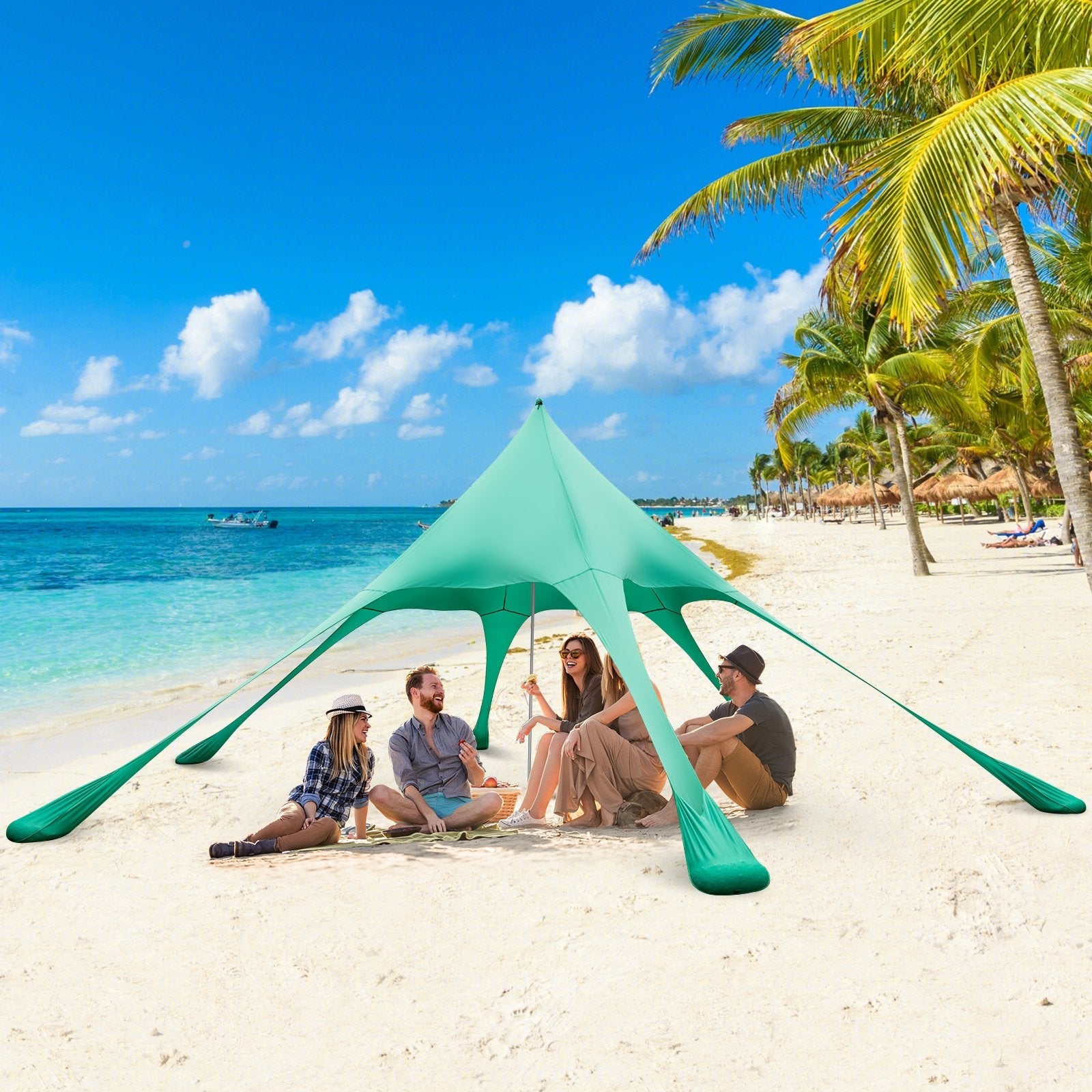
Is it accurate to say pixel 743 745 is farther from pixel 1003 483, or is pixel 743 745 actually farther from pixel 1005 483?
pixel 1003 483

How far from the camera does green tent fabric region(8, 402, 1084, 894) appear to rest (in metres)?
3.56

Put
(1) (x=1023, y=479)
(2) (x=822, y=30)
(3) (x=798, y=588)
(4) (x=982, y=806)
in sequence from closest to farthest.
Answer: (4) (x=982, y=806), (2) (x=822, y=30), (3) (x=798, y=588), (1) (x=1023, y=479)

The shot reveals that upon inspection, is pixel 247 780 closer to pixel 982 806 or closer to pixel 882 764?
pixel 882 764

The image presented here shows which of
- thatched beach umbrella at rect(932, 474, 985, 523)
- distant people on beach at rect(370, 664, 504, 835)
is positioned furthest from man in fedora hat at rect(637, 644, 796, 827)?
thatched beach umbrella at rect(932, 474, 985, 523)

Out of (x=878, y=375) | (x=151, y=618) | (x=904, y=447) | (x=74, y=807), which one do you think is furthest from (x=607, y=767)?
(x=151, y=618)

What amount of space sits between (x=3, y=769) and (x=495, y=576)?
17.6ft

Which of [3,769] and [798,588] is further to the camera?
[798,588]

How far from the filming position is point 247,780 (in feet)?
18.3

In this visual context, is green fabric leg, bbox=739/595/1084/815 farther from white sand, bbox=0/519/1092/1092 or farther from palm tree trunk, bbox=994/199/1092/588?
palm tree trunk, bbox=994/199/1092/588

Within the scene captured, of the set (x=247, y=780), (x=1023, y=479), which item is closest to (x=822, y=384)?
(x=247, y=780)

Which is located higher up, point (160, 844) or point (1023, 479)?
point (1023, 479)

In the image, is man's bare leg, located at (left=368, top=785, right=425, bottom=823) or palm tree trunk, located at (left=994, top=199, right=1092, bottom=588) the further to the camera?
palm tree trunk, located at (left=994, top=199, right=1092, bottom=588)

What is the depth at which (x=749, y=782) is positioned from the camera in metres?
4.16

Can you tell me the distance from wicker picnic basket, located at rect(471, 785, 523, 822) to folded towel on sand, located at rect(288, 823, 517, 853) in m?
0.35
